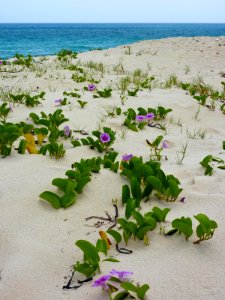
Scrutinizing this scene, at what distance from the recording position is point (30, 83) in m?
6.76

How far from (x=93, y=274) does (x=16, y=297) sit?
0.36 meters

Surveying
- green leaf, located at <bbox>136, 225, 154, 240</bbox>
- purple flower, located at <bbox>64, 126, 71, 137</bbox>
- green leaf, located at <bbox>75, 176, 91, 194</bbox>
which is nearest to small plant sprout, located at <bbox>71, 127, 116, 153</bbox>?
purple flower, located at <bbox>64, 126, 71, 137</bbox>

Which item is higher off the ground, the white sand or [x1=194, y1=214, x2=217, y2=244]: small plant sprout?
[x1=194, y1=214, x2=217, y2=244]: small plant sprout

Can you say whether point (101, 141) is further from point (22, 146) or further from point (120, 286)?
point (120, 286)

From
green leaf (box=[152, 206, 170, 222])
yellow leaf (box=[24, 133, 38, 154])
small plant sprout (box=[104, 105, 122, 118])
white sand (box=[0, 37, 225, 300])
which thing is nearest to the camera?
white sand (box=[0, 37, 225, 300])

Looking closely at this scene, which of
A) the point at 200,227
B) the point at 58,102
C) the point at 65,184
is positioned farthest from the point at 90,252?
the point at 58,102

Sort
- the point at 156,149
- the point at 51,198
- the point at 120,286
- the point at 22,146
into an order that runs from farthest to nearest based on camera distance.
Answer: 1. the point at 156,149
2. the point at 22,146
3. the point at 51,198
4. the point at 120,286

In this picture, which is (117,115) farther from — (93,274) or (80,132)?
(93,274)

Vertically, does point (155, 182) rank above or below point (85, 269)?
above

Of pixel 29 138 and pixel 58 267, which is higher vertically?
pixel 29 138

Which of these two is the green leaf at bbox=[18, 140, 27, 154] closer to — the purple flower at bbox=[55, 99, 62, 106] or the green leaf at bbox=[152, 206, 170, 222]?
the green leaf at bbox=[152, 206, 170, 222]

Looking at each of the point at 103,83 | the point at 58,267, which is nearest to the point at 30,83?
the point at 103,83

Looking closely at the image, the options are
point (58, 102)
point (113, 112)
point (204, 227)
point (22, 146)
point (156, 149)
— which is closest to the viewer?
point (204, 227)

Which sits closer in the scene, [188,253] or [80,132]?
[188,253]
